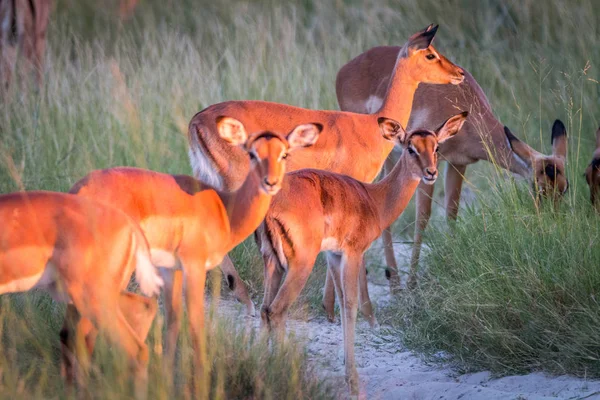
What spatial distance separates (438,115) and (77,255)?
5055mm

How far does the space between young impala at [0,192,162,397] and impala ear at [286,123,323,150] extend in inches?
58.4

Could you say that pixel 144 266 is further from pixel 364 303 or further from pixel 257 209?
pixel 364 303

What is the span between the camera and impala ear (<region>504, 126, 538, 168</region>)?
7.74 metres

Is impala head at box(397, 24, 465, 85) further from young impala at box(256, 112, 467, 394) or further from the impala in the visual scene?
the impala

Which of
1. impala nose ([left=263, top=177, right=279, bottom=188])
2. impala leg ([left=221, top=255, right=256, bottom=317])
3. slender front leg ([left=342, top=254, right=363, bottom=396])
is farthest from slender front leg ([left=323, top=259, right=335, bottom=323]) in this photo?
impala nose ([left=263, top=177, right=279, bottom=188])

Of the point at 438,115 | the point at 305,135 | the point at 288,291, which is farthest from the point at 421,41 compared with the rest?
the point at 288,291

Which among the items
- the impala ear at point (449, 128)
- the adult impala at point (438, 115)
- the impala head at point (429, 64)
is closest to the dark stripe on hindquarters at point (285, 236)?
the impala ear at point (449, 128)

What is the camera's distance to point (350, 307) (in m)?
6.07

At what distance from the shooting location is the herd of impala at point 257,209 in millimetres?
4523

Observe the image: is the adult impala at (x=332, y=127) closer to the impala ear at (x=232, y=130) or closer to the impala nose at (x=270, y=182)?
the impala ear at (x=232, y=130)

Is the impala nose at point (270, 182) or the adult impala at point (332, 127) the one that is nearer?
the impala nose at point (270, 182)

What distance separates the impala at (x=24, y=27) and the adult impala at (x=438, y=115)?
3650mm

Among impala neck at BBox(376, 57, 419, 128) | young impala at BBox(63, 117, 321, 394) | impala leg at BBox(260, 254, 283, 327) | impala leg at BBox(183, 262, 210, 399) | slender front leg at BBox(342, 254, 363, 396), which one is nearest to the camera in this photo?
impala leg at BBox(183, 262, 210, 399)

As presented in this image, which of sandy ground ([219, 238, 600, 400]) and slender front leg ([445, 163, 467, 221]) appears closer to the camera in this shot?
sandy ground ([219, 238, 600, 400])
